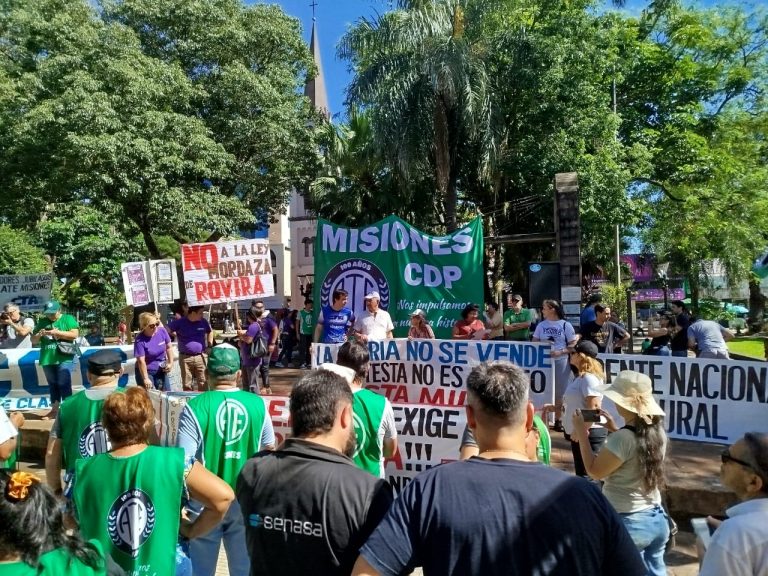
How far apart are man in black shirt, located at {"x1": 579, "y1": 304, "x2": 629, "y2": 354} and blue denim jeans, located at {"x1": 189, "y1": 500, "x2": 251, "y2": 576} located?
238 inches

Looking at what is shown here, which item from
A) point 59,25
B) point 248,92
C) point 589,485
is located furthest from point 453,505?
point 59,25

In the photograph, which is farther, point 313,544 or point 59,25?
point 59,25

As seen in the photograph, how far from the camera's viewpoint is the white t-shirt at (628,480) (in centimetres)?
325

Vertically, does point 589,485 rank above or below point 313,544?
above

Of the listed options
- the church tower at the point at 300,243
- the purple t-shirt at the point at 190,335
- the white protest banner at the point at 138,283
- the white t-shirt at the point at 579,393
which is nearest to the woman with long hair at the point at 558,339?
the white t-shirt at the point at 579,393

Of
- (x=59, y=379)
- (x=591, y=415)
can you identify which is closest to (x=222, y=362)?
(x=591, y=415)

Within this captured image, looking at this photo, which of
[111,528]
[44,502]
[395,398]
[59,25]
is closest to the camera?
[44,502]

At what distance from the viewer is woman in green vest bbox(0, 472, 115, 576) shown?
6.32 ft

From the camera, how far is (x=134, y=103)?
18.7 m

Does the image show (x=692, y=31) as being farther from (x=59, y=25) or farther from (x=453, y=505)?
(x=453, y=505)

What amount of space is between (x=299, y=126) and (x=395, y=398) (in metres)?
16.6

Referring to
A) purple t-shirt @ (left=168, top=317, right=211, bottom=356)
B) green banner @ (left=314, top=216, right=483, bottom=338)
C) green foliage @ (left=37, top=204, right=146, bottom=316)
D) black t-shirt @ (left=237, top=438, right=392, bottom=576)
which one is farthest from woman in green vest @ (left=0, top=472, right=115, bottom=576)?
green foliage @ (left=37, top=204, right=146, bottom=316)

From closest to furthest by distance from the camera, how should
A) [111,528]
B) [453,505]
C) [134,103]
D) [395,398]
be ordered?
[453,505], [111,528], [395,398], [134,103]

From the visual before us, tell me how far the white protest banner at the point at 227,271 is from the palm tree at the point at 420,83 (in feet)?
31.8
